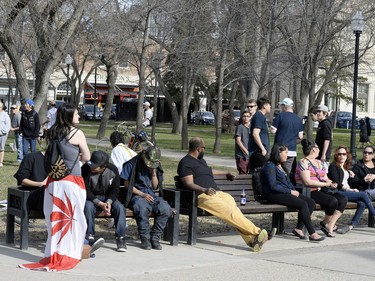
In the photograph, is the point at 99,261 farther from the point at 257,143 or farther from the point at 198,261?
the point at 257,143

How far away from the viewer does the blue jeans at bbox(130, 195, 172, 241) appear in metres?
10.2

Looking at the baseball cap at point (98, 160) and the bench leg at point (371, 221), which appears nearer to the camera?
the baseball cap at point (98, 160)

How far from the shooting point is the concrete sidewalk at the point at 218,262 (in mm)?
8742

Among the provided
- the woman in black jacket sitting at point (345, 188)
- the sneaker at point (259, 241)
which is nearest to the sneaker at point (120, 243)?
the sneaker at point (259, 241)

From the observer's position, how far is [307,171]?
1204cm

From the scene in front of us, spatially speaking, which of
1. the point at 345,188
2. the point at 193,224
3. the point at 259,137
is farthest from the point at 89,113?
the point at 193,224

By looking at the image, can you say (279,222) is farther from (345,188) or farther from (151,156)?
(151,156)

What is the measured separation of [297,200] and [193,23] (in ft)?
60.6

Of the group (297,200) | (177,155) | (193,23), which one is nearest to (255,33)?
(193,23)

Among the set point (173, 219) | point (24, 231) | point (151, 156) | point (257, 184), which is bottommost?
point (24, 231)

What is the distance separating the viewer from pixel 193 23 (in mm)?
29094

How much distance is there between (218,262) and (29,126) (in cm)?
1222

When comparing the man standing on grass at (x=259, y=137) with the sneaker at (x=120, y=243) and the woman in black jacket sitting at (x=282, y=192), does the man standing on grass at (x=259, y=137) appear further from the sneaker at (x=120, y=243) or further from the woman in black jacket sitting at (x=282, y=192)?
the sneaker at (x=120, y=243)

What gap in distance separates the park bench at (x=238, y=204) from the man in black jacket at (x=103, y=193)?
1.05 m
